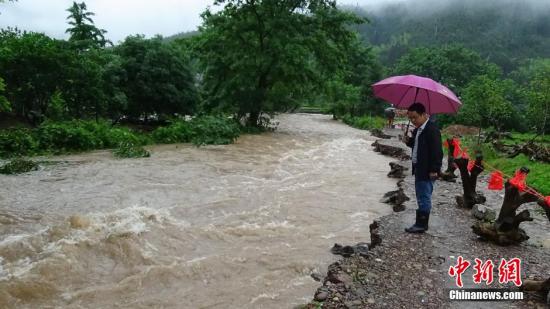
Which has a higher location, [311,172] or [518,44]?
[518,44]

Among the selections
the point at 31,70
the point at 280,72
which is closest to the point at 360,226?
the point at 280,72

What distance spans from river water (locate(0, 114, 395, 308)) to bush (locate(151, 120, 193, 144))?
4624 millimetres

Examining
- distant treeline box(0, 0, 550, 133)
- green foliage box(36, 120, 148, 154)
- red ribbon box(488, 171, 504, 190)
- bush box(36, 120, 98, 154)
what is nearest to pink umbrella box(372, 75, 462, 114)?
red ribbon box(488, 171, 504, 190)

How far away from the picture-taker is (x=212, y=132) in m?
18.7

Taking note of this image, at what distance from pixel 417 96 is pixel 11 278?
6.59 metres

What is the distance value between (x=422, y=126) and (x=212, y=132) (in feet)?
44.2

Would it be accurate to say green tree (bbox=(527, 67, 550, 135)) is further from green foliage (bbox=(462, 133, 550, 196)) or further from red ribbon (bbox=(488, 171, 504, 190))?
red ribbon (bbox=(488, 171, 504, 190))

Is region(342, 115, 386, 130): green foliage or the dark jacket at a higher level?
the dark jacket

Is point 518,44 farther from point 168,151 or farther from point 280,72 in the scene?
point 168,151

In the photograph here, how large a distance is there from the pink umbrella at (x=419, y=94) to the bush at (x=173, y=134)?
12.5 meters

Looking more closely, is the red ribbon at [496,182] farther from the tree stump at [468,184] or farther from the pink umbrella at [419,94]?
the pink umbrella at [419,94]

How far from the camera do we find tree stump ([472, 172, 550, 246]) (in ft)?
20.1

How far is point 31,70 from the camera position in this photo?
19.0 meters

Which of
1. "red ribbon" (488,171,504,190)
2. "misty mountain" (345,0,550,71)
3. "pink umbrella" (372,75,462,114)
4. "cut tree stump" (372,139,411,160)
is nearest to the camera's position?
"pink umbrella" (372,75,462,114)
